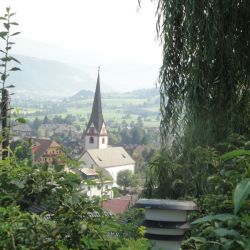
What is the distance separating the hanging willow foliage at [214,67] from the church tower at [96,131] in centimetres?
6413

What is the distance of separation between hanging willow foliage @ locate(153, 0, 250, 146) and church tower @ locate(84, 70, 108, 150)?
64.1 m

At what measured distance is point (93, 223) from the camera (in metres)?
1.29

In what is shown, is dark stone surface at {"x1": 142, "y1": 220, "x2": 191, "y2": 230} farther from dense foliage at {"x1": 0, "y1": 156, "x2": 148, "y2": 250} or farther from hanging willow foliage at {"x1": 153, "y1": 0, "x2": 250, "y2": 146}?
hanging willow foliage at {"x1": 153, "y1": 0, "x2": 250, "y2": 146}

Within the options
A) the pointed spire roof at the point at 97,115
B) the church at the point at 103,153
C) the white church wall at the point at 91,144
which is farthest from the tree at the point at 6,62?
the white church wall at the point at 91,144

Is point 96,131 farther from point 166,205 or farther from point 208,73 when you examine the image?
point 166,205

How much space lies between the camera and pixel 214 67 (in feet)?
14.6

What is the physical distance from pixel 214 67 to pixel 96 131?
3222 inches

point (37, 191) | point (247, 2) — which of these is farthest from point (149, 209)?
point (247, 2)

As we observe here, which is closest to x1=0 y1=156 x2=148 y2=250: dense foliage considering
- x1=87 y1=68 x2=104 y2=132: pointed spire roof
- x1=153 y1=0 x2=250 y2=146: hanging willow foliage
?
x1=153 y1=0 x2=250 y2=146: hanging willow foliage

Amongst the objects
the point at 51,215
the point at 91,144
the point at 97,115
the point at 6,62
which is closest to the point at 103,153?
the point at 91,144

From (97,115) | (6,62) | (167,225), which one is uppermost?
(6,62)

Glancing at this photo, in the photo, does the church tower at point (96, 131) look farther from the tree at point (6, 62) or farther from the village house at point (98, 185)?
the village house at point (98, 185)

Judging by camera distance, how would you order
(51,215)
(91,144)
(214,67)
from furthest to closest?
(91,144)
(214,67)
(51,215)

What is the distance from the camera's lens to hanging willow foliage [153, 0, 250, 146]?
4344 millimetres
